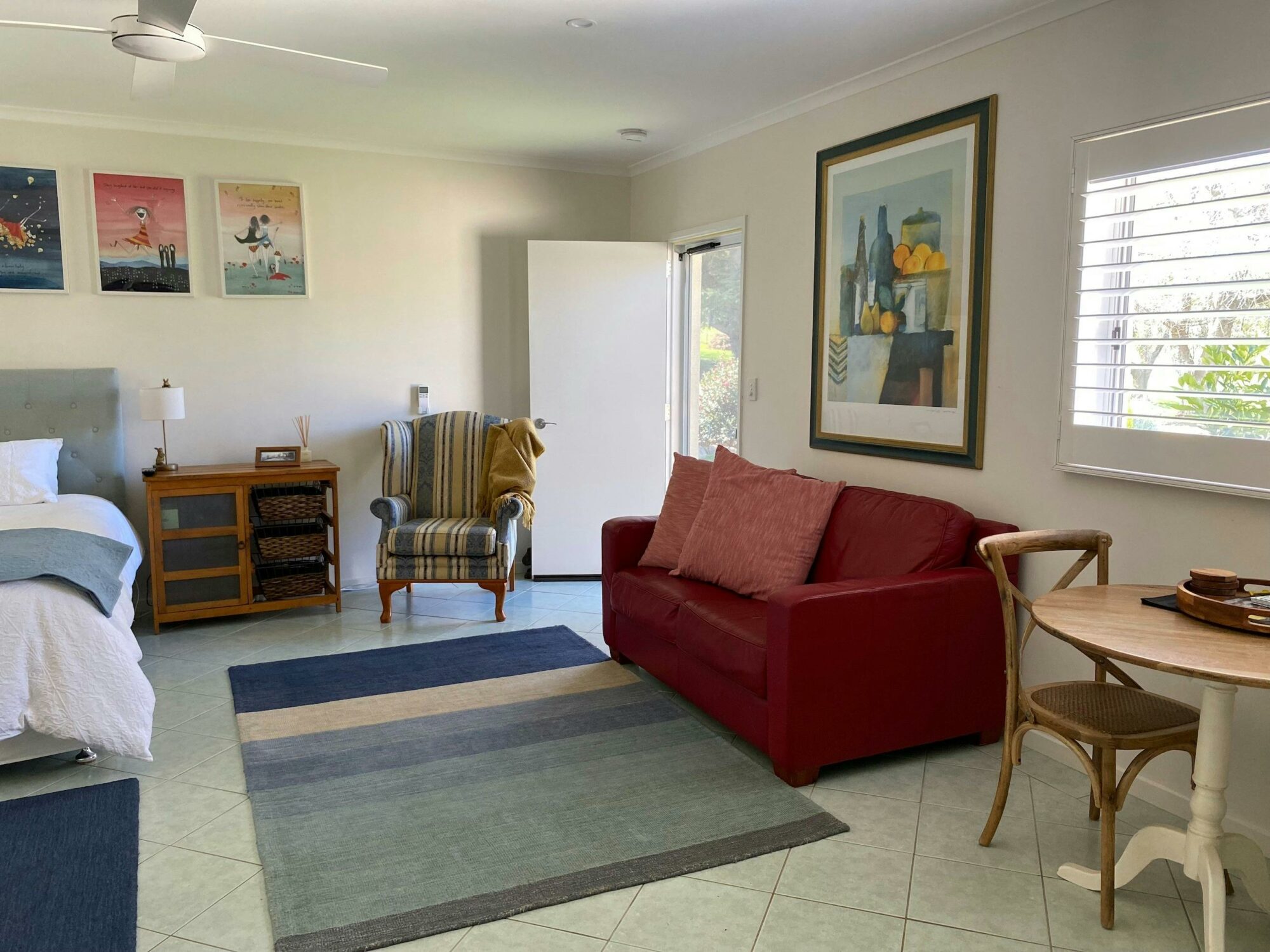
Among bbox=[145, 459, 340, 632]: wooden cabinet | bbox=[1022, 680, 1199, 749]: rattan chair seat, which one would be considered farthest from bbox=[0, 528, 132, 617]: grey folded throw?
bbox=[1022, 680, 1199, 749]: rattan chair seat

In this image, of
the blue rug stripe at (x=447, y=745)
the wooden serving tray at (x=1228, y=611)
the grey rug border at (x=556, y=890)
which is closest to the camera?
the wooden serving tray at (x=1228, y=611)

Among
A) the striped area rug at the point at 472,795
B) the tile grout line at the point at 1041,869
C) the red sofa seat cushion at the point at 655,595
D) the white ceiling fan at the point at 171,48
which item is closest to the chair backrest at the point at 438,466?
the striped area rug at the point at 472,795

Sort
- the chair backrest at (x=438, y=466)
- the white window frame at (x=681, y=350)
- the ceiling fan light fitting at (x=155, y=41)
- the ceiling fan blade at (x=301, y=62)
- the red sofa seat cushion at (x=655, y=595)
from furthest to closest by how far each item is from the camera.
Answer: the white window frame at (x=681, y=350) → the chair backrest at (x=438, y=466) → the red sofa seat cushion at (x=655, y=595) → the ceiling fan blade at (x=301, y=62) → the ceiling fan light fitting at (x=155, y=41)

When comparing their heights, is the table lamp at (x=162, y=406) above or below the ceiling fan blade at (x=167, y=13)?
below

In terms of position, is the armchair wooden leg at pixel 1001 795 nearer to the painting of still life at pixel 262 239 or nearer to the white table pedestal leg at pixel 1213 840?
the white table pedestal leg at pixel 1213 840

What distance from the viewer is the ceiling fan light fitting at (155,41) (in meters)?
2.47

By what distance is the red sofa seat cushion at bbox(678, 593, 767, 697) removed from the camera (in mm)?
2824

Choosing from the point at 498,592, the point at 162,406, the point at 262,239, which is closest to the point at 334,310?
the point at 262,239

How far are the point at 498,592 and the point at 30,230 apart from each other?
2.82 meters

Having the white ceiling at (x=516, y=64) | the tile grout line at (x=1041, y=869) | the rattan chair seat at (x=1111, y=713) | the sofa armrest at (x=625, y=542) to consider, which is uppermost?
the white ceiling at (x=516, y=64)

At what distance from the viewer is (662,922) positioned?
211cm

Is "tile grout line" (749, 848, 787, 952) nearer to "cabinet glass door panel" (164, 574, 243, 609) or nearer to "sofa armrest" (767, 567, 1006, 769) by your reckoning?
"sofa armrest" (767, 567, 1006, 769)

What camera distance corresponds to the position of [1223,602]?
1.95m

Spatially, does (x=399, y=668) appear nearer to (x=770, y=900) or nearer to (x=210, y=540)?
(x=210, y=540)
